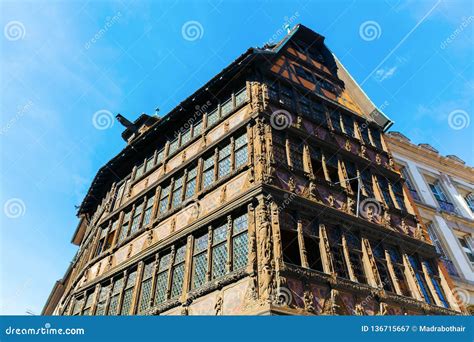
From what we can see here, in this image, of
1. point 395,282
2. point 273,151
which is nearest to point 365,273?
point 395,282

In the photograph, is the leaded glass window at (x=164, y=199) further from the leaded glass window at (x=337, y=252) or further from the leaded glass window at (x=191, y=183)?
the leaded glass window at (x=337, y=252)

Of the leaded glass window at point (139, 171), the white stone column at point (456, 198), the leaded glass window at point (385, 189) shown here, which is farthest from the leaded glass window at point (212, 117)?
the white stone column at point (456, 198)

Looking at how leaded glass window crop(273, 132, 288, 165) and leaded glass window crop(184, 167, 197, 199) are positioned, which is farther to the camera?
leaded glass window crop(184, 167, 197, 199)

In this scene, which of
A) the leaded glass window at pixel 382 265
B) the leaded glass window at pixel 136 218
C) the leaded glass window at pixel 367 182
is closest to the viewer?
the leaded glass window at pixel 382 265

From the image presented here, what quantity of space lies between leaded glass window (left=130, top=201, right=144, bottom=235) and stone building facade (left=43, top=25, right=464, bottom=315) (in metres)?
0.09

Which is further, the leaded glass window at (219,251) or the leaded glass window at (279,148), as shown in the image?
the leaded glass window at (279,148)

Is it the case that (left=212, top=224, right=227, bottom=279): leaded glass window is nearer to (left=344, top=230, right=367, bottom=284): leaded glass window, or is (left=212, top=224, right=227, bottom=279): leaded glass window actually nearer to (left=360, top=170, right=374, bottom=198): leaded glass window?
(left=344, top=230, right=367, bottom=284): leaded glass window

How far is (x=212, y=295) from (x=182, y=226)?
2.98 m

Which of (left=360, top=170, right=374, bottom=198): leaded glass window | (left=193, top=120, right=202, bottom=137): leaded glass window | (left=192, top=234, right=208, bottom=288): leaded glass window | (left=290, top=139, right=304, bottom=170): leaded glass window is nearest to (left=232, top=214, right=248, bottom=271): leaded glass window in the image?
(left=192, top=234, right=208, bottom=288): leaded glass window

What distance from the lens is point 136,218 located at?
1393 centimetres

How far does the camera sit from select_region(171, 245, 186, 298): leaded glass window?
995 cm

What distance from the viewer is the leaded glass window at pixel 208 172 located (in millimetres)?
11492

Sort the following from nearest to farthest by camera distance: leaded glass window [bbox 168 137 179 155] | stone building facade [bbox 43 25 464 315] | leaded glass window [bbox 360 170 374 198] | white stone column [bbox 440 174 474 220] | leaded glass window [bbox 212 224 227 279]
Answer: stone building facade [bbox 43 25 464 315] < leaded glass window [bbox 212 224 227 279] < leaded glass window [bbox 360 170 374 198] < leaded glass window [bbox 168 137 179 155] < white stone column [bbox 440 174 474 220]

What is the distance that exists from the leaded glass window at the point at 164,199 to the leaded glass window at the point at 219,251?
129 inches
